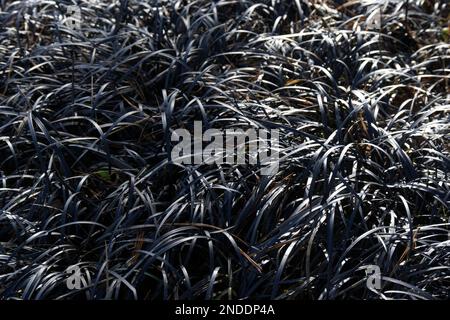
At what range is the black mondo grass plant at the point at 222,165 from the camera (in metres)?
2.84

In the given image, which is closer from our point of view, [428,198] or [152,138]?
[428,198]

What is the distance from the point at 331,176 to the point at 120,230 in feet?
2.51

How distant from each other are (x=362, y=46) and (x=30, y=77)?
5.05 ft

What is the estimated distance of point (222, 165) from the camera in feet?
10.5

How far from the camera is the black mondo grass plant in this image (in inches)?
112

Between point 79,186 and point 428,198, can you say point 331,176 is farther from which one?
point 79,186

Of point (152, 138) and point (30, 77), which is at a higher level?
point (30, 77)

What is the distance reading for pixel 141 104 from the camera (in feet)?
11.9
